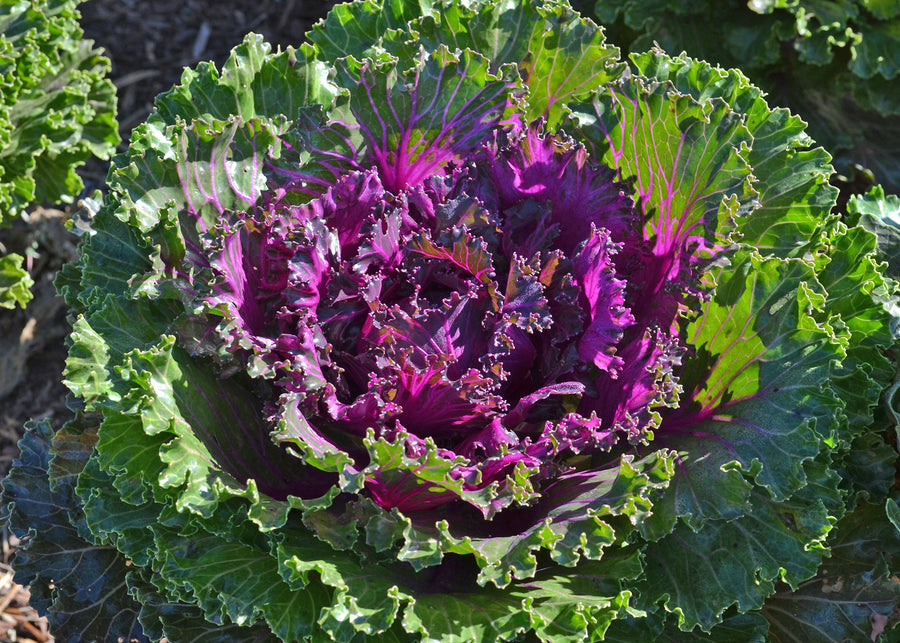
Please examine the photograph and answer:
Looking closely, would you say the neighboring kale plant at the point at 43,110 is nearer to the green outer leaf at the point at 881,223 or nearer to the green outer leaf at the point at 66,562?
the green outer leaf at the point at 66,562

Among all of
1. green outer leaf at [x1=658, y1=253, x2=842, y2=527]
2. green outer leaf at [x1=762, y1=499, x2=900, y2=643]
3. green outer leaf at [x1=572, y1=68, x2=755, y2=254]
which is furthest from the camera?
green outer leaf at [x1=762, y1=499, x2=900, y2=643]

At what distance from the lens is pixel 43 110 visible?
452 cm

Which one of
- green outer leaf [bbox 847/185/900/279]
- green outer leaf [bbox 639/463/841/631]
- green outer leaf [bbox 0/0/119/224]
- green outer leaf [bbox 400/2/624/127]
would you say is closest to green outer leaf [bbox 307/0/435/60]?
green outer leaf [bbox 400/2/624/127]

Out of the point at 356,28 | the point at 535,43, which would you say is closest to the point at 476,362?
the point at 535,43

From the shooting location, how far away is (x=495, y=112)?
10.2 ft

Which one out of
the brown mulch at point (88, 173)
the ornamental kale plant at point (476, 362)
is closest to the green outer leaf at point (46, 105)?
the brown mulch at point (88, 173)

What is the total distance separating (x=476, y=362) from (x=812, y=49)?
2925mm

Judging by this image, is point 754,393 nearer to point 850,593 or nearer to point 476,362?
point 476,362

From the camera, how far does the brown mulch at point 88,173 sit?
4.86 metres

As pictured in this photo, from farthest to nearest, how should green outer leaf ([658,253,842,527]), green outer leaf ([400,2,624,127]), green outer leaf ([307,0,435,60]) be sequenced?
1. green outer leaf ([307,0,435,60])
2. green outer leaf ([400,2,624,127])
3. green outer leaf ([658,253,842,527])

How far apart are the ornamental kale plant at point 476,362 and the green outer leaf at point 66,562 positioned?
14mm

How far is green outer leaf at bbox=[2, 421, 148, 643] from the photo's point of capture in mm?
3307

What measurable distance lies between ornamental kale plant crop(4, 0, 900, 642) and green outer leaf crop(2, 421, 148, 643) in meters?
0.01

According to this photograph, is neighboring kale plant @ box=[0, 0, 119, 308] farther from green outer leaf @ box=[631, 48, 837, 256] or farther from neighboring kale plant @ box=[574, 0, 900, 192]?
green outer leaf @ box=[631, 48, 837, 256]
